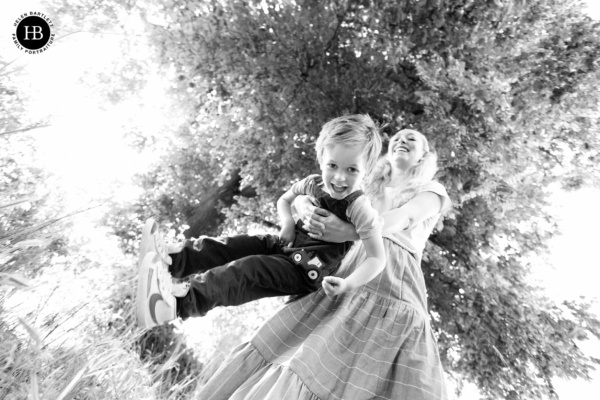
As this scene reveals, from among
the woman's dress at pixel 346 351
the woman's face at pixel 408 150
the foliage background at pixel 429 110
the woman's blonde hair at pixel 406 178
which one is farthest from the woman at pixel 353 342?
the foliage background at pixel 429 110

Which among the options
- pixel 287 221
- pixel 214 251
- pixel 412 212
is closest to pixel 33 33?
pixel 214 251

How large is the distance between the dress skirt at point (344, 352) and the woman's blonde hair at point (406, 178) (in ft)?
1.75

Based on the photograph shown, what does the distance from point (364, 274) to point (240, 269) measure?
58 cm

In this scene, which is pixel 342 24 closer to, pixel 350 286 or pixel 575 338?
pixel 350 286

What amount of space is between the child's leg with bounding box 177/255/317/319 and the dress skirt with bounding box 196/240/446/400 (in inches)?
5.9

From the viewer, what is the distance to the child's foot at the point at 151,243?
1893 millimetres

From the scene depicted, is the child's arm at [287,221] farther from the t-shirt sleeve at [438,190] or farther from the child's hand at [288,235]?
the t-shirt sleeve at [438,190]

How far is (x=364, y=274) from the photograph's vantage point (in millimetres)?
2027

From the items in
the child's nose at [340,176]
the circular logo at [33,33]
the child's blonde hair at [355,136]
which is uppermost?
the circular logo at [33,33]

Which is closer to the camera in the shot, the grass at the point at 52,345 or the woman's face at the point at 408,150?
the grass at the point at 52,345

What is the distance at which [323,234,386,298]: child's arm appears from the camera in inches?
76.5

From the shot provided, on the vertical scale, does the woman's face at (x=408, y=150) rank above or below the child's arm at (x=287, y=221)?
above

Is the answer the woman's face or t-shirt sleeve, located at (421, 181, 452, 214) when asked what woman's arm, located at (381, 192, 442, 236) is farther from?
the woman's face

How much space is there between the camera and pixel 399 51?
459cm
